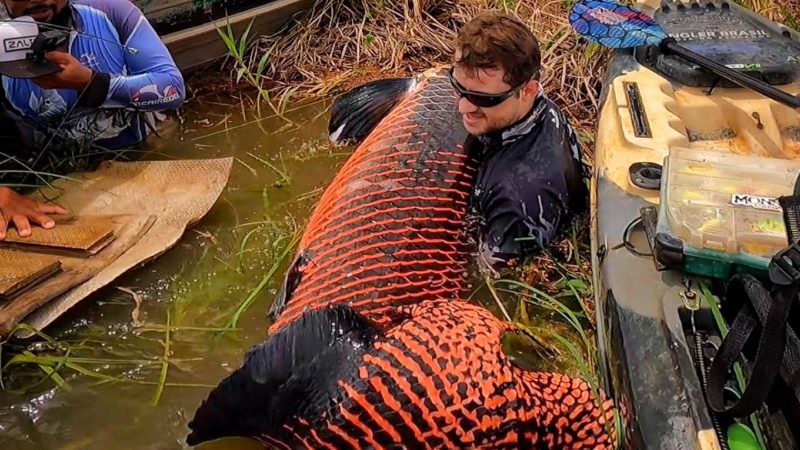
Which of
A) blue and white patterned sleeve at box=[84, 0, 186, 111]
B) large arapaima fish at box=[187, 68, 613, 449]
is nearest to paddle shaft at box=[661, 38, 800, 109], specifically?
large arapaima fish at box=[187, 68, 613, 449]

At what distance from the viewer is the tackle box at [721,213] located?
235 cm

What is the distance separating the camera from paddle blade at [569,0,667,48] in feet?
11.7

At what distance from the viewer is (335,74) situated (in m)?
5.07

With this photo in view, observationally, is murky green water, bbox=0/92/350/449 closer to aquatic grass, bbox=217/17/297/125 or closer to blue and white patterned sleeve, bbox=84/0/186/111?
aquatic grass, bbox=217/17/297/125

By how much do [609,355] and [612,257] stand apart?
30 centimetres

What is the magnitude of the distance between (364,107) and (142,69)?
108 centimetres

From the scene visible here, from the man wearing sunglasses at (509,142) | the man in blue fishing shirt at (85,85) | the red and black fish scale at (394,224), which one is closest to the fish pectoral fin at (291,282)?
the red and black fish scale at (394,224)

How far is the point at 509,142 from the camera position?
3.18 meters

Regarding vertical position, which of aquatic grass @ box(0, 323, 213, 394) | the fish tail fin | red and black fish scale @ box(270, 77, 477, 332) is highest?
red and black fish scale @ box(270, 77, 477, 332)

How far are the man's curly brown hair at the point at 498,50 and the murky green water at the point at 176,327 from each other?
1014 millimetres

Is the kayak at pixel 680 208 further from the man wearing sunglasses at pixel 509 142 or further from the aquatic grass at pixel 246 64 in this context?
the aquatic grass at pixel 246 64

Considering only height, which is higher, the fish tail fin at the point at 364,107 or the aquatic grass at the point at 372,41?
the fish tail fin at the point at 364,107

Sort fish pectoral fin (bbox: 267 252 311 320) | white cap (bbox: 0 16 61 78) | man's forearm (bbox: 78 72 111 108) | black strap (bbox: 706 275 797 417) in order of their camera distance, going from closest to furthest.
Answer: black strap (bbox: 706 275 797 417)
fish pectoral fin (bbox: 267 252 311 320)
white cap (bbox: 0 16 61 78)
man's forearm (bbox: 78 72 111 108)

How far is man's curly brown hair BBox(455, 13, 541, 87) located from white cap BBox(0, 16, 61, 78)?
5.88 feet
